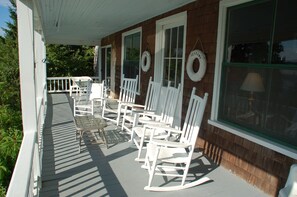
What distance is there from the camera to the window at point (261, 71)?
7.85ft

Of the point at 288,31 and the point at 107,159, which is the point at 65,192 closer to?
the point at 107,159

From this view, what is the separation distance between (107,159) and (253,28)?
2419mm

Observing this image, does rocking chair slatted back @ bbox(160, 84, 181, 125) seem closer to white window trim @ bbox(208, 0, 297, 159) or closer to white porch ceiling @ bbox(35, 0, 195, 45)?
white window trim @ bbox(208, 0, 297, 159)

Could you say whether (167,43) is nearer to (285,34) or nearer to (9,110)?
(285,34)

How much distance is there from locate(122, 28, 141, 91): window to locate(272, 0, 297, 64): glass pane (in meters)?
4.17

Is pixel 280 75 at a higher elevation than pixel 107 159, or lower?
higher

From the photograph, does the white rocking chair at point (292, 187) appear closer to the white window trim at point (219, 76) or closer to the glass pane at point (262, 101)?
the glass pane at point (262, 101)

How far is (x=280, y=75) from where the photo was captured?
2473mm

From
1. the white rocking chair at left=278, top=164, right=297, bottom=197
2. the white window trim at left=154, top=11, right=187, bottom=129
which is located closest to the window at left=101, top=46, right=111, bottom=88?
the white window trim at left=154, top=11, right=187, bottom=129

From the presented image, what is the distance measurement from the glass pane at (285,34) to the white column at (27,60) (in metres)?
2.37

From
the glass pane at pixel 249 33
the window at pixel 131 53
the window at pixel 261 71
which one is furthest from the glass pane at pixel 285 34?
the window at pixel 131 53

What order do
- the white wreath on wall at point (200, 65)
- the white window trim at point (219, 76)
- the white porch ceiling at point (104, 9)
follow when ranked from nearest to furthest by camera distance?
the white window trim at point (219, 76) < the white wreath on wall at point (200, 65) < the white porch ceiling at point (104, 9)

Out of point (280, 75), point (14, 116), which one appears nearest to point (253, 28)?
point (280, 75)

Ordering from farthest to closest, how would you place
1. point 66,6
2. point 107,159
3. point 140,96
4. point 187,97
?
point 140,96 → point 66,6 → point 187,97 → point 107,159
